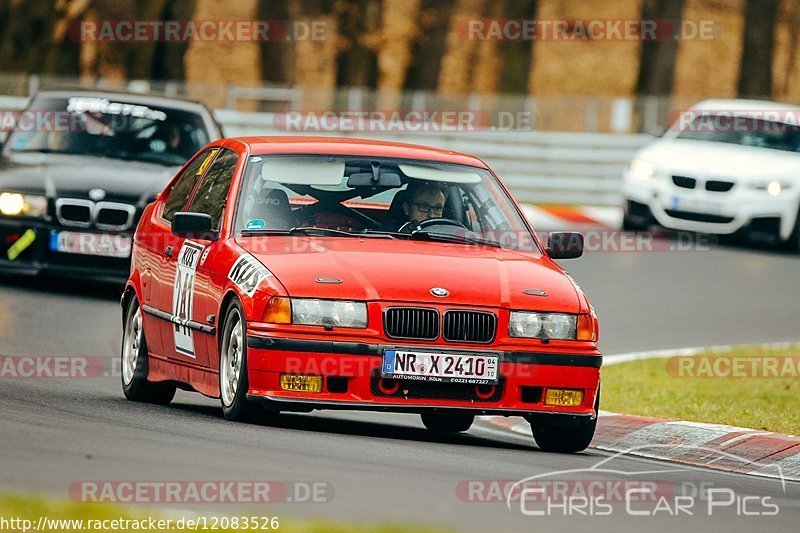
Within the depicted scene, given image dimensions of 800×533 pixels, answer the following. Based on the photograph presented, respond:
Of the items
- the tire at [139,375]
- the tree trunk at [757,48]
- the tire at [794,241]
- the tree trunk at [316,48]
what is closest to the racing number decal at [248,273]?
the tire at [139,375]

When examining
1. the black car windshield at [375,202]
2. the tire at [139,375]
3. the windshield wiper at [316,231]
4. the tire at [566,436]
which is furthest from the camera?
the tire at [139,375]

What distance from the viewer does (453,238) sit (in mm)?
10188

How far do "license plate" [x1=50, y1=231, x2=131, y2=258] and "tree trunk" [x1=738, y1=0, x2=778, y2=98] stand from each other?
20657 mm

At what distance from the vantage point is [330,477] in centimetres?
774

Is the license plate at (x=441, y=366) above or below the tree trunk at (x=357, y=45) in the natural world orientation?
above

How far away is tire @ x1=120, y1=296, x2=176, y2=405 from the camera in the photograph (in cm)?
1084

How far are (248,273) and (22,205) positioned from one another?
6.57m

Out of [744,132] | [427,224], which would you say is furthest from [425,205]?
[744,132]

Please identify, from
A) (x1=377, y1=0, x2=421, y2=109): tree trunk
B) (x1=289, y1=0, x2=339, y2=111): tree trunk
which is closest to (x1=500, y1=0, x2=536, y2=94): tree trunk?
(x1=377, y1=0, x2=421, y2=109): tree trunk

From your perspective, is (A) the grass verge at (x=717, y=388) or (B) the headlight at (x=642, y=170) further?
(B) the headlight at (x=642, y=170)

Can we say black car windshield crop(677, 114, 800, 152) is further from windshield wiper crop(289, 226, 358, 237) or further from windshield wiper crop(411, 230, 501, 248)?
windshield wiper crop(289, 226, 358, 237)

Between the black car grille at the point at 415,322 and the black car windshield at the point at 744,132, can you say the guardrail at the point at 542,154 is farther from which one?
the black car grille at the point at 415,322

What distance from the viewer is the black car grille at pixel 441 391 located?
9094 mm

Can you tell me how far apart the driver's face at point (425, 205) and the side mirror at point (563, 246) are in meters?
0.60
